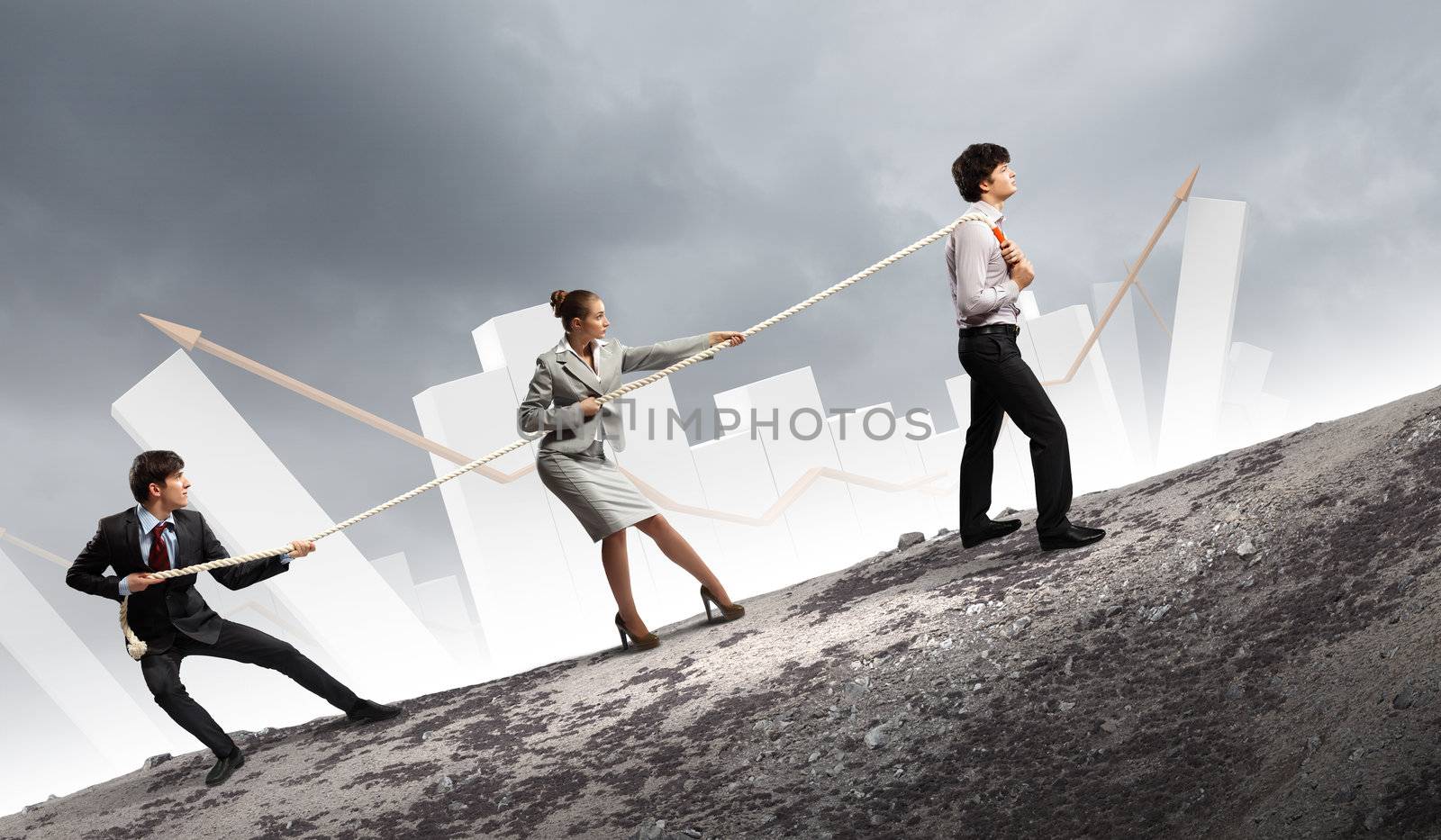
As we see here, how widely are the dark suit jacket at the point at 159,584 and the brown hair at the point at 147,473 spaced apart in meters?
0.09

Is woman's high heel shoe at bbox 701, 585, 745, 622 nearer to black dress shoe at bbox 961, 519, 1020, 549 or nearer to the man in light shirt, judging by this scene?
black dress shoe at bbox 961, 519, 1020, 549

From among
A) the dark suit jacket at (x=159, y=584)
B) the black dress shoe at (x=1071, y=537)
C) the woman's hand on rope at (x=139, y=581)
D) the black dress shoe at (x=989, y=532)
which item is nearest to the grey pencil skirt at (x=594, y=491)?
the dark suit jacket at (x=159, y=584)

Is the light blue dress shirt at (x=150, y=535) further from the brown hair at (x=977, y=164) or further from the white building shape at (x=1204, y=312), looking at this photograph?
the white building shape at (x=1204, y=312)

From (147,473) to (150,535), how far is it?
23cm

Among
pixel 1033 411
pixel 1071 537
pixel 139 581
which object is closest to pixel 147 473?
pixel 139 581

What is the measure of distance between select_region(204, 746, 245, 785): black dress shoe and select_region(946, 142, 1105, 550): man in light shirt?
119 inches

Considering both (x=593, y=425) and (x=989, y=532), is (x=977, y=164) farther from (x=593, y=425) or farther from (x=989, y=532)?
(x=593, y=425)

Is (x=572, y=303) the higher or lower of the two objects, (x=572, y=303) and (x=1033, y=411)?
the higher

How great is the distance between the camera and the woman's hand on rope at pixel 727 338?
11.9 ft

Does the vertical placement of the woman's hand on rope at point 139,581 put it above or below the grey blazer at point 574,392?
below

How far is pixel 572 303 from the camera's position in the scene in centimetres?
377

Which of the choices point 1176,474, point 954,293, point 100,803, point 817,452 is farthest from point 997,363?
point 100,803

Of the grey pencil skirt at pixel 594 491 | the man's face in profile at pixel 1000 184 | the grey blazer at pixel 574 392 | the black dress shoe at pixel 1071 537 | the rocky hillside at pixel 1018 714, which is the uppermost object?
the man's face in profile at pixel 1000 184

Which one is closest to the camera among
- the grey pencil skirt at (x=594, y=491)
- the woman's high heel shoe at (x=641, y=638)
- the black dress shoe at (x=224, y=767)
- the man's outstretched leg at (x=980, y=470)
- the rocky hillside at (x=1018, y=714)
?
the rocky hillside at (x=1018, y=714)
